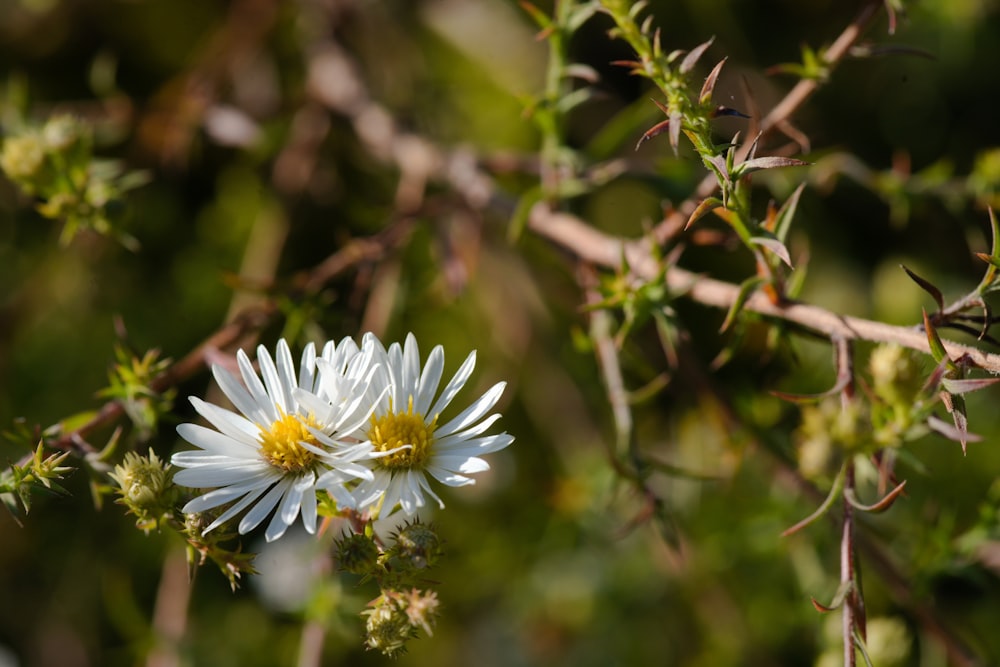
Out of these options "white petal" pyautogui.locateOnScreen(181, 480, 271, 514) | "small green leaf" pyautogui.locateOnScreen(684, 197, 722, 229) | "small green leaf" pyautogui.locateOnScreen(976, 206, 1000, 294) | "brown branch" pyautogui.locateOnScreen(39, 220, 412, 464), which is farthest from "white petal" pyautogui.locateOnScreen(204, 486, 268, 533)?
"small green leaf" pyautogui.locateOnScreen(976, 206, 1000, 294)

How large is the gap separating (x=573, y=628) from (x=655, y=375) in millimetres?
733

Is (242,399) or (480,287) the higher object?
(480,287)

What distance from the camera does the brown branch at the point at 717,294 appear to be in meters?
0.76

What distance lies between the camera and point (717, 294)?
0.93 meters

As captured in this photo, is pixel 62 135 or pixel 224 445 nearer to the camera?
pixel 224 445

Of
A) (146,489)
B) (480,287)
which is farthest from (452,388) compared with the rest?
(480,287)

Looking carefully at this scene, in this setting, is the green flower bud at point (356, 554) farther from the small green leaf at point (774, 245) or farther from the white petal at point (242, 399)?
the small green leaf at point (774, 245)

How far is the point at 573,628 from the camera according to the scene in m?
1.69

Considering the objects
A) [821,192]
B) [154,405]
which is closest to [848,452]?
[821,192]

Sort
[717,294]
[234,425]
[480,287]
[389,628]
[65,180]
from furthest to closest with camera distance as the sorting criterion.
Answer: [480,287] → [65,180] → [717,294] → [234,425] → [389,628]

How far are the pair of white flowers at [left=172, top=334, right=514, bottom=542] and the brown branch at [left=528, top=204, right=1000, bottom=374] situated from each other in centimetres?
28

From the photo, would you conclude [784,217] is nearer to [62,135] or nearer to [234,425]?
[234,425]

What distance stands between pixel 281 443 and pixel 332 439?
63mm

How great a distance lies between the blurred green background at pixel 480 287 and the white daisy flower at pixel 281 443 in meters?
0.51
